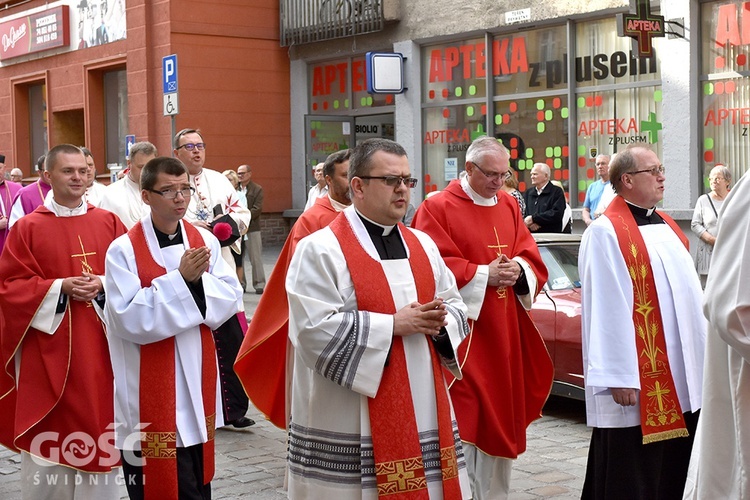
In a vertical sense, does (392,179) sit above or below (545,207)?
above

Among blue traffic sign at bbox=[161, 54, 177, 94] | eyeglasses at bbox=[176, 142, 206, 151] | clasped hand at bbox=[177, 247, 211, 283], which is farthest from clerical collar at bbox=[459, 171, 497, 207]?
blue traffic sign at bbox=[161, 54, 177, 94]

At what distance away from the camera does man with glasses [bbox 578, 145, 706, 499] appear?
206 inches

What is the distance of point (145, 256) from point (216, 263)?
39cm

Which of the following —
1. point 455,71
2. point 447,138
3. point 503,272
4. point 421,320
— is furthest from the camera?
point 447,138

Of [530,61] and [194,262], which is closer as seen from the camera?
[194,262]

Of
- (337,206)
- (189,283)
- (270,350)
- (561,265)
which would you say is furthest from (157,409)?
(561,265)

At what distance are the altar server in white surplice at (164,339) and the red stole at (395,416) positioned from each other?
3.58 ft

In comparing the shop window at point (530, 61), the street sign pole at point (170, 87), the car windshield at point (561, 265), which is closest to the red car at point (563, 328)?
the car windshield at point (561, 265)

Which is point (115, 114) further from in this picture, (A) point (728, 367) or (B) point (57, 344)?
(A) point (728, 367)

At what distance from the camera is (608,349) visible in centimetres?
521

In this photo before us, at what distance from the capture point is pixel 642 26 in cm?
1479

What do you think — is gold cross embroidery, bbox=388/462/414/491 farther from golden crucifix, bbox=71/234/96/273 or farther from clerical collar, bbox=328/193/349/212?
clerical collar, bbox=328/193/349/212

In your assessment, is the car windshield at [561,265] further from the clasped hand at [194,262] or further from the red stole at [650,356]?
the clasped hand at [194,262]

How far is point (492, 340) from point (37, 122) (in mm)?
22806
